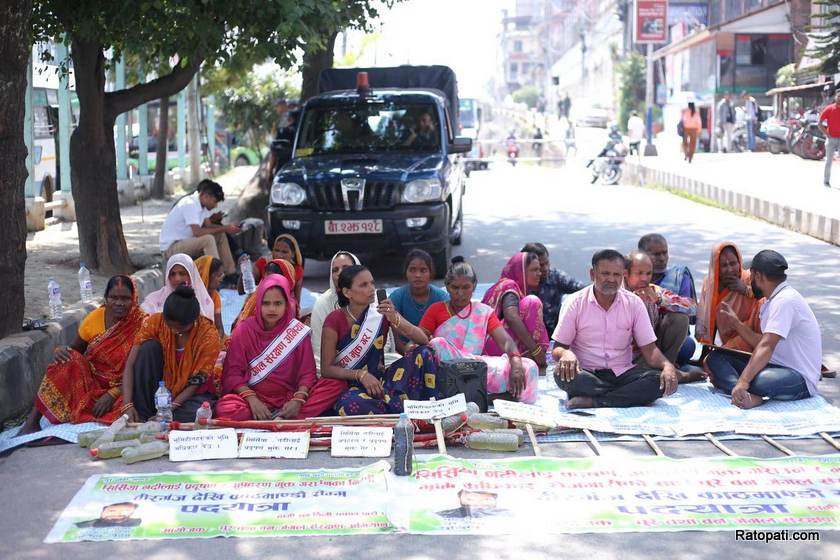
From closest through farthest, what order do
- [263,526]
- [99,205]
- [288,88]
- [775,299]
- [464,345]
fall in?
[263,526], [775,299], [464,345], [99,205], [288,88]

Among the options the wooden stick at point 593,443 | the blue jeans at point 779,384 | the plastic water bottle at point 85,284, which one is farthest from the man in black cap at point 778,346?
the plastic water bottle at point 85,284

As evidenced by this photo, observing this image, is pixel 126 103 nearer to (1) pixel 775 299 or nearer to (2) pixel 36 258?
(2) pixel 36 258

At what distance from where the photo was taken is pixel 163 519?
486cm

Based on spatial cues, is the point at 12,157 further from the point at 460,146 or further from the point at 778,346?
the point at 460,146

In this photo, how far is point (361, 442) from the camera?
592 cm

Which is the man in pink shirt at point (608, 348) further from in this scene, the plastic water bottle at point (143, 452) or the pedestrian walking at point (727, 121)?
the pedestrian walking at point (727, 121)

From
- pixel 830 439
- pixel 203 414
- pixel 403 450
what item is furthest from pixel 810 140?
pixel 403 450

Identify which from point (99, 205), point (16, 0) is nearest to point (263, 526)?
point (16, 0)

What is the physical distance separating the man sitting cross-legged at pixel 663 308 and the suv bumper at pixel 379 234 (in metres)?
4.53

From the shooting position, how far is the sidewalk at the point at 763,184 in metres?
15.9

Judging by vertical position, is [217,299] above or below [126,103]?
below

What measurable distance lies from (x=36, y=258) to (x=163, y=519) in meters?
8.37

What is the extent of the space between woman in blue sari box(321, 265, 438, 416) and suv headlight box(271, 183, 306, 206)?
5.33 m

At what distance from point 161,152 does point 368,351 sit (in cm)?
1713
